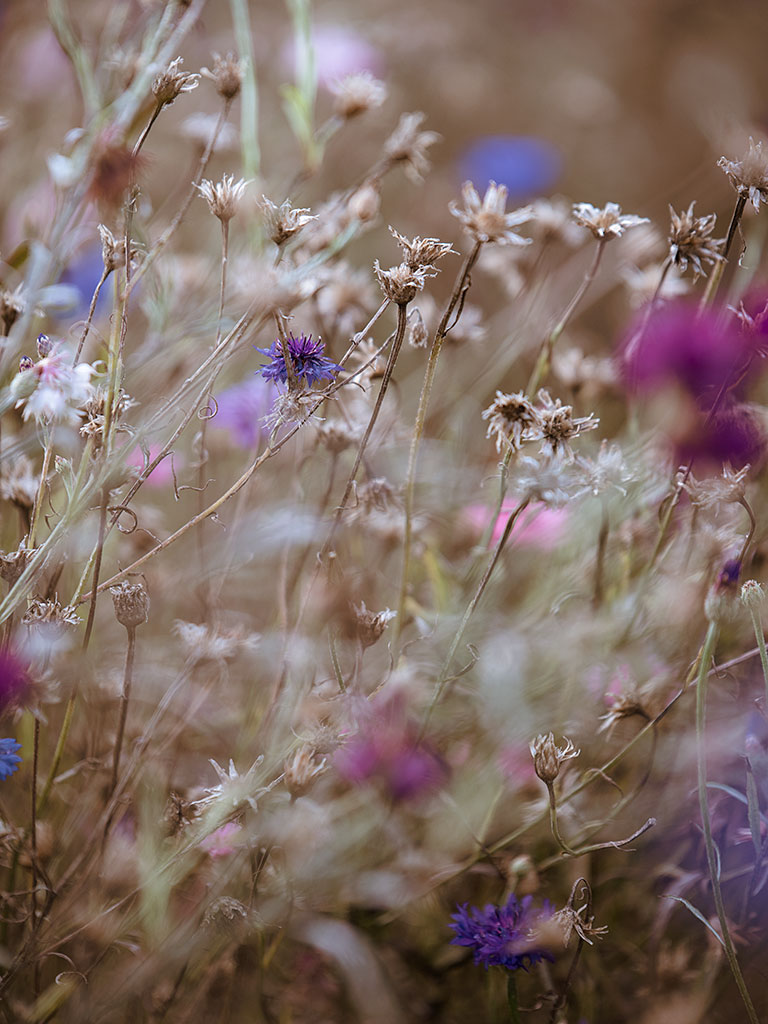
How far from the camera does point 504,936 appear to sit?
1.18 ft

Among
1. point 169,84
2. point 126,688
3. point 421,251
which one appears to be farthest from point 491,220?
point 126,688

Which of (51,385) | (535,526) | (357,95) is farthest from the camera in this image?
(535,526)

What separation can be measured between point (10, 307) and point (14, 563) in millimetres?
110

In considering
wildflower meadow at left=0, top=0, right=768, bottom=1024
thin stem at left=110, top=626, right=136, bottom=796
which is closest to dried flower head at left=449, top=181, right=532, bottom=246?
wildflower meadow at left=0, top=0, right=768, bottom=1024

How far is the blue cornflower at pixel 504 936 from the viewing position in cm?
36

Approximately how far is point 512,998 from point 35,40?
849 millimetres

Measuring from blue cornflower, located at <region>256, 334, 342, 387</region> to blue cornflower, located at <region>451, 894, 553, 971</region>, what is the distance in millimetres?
241

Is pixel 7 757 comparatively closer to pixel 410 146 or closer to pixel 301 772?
pixel 301 772

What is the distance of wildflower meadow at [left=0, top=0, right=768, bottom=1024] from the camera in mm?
339

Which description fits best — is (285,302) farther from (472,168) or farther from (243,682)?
(472,168)

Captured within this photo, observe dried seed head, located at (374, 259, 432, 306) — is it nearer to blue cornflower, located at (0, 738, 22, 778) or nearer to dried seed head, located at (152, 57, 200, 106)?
dried seed head, located at (152, 57, 200, 106)

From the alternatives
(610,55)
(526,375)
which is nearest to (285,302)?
(526,375)

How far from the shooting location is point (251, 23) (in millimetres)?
1052

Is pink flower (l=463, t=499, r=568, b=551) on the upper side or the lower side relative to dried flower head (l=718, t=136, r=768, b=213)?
lower
